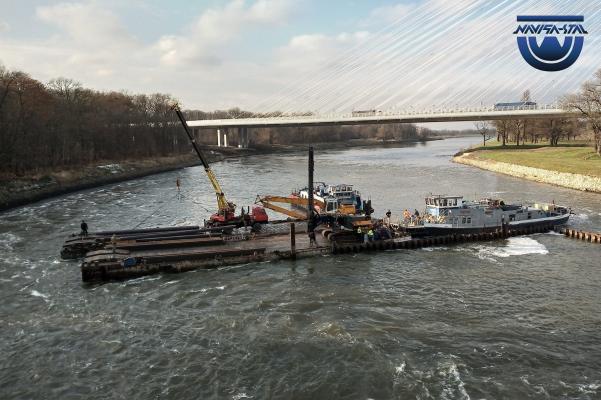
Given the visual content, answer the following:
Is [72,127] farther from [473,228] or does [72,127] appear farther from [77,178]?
[473,228]

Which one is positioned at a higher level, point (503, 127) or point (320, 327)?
point (503, 127)

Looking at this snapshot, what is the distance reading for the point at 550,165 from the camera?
3029 inches

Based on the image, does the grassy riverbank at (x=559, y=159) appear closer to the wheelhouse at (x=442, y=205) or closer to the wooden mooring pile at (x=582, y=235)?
the wooden mooring pile at (x=582, y=235)

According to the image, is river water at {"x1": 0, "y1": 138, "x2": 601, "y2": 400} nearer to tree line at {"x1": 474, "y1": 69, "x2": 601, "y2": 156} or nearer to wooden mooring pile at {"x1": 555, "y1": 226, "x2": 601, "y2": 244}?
wooden mooring pile at {"x1": 555, "y1": 226, "x2": 601, "y2": 244}

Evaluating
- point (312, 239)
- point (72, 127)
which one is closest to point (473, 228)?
point (312, 239)

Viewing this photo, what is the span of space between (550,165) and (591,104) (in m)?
13.2

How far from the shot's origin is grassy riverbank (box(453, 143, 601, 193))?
65375 millimetres

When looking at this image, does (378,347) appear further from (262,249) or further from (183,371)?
(262,249)

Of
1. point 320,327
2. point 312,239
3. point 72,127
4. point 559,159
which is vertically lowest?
point 320,327

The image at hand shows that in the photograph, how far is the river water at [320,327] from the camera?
1780 cm

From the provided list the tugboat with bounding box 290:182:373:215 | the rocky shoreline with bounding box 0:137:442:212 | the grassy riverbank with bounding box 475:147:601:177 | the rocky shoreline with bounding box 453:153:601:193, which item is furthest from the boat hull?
the rocky shoreline with bounding box 0:137:442:212

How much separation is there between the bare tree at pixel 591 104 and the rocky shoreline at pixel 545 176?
1287cm

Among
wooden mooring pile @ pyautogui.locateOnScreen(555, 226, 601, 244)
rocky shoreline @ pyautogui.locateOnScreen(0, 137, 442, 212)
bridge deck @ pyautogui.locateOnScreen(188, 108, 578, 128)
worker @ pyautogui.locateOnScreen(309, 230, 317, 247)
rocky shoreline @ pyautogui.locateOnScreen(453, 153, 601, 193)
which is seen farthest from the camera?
bridge deck @ pyautogui.locateOnScreen(188, 108, 578, 128)

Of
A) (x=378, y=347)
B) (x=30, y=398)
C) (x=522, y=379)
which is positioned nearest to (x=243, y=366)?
(x=378, y=347)
